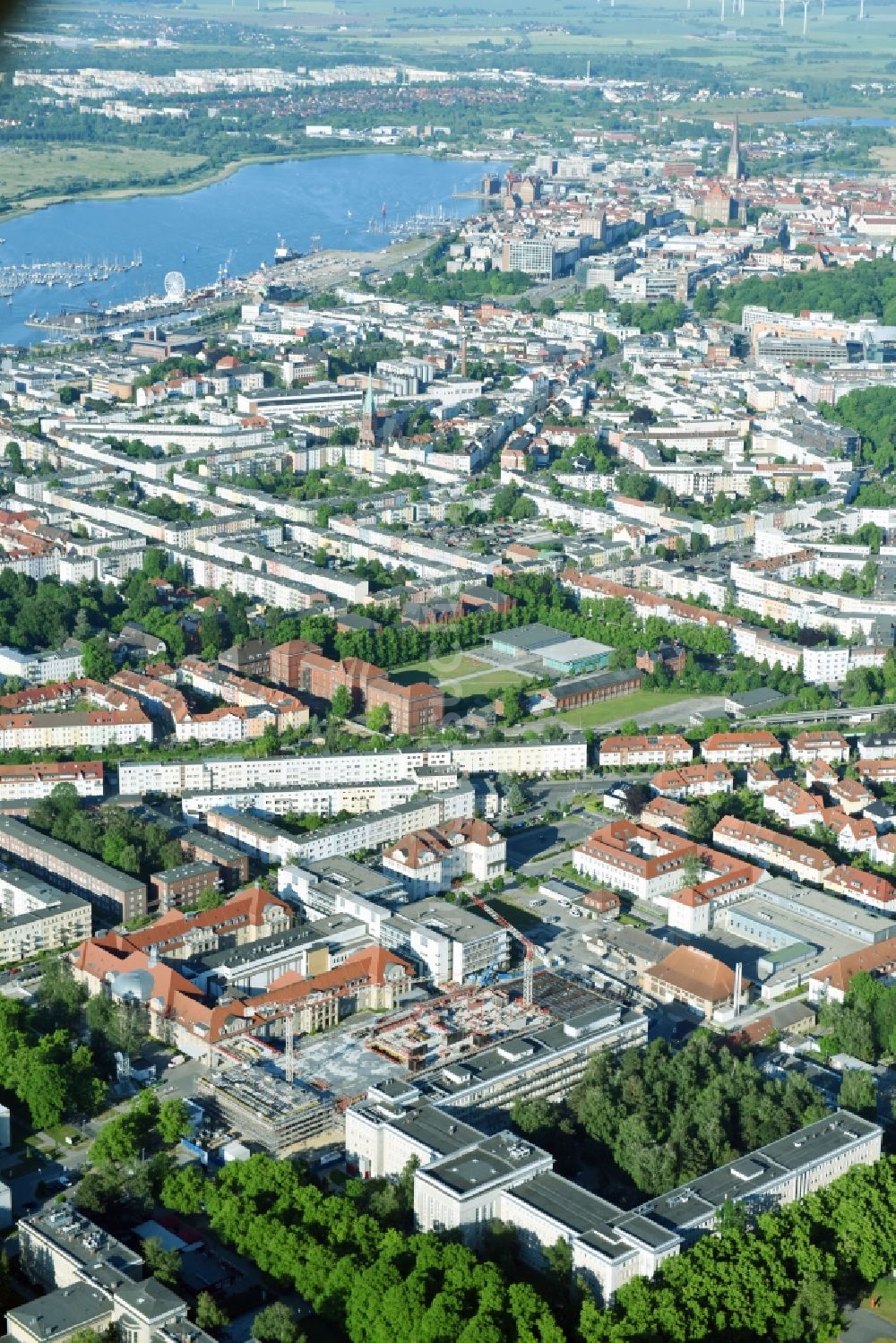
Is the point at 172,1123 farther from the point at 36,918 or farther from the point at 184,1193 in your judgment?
the point at 36,918

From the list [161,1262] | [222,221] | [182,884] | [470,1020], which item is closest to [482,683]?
[182,884]

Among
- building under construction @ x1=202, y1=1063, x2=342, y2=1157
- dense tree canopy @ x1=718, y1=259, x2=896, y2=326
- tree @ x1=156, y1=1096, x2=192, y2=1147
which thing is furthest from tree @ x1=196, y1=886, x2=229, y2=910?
dense tree canopy @ x1=718, y1=259, x2=896, y2=326

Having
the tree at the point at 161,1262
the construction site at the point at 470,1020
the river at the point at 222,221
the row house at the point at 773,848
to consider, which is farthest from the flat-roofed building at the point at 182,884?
the river at the point at 222,221

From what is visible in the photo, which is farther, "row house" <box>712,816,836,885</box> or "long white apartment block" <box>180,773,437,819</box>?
"long white apartment block" <box>180,773,437,819</box>

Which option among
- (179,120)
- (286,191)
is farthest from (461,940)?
(179,120)

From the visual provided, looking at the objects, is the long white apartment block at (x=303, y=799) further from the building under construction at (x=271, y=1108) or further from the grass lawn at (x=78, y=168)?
the grass lawn at (x=78, y=168)

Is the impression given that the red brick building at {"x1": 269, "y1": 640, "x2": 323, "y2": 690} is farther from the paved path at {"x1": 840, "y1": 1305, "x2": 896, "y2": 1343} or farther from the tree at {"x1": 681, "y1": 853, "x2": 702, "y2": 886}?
the paved path at {"x1": 840, "y1": 1305, "x2": 896, "y2": 1343}

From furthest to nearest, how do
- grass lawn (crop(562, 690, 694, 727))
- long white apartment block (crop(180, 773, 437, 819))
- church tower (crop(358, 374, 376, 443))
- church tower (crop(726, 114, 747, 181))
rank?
church tower (crop(726, 114, 747, 181))
church tower (crop(358, 374, 376, 443))
grass lawn (crop(562, 690, 694, 727))
long white apartment block (crop(180, 773, 437, 819))
